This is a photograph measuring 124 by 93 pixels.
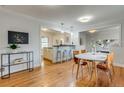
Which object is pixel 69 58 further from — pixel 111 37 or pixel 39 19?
pixel 111 37

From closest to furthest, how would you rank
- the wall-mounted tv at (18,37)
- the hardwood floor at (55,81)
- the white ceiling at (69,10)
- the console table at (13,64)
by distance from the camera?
1. the hardwood floor at (55,81)
2. the white ceiling at (69,10)
3. the console table at (13,64)
4. the wall-mounted tv at (18,37)

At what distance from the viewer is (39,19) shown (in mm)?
4883

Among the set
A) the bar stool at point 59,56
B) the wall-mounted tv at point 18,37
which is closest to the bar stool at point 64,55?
the bar stool at point 59,56


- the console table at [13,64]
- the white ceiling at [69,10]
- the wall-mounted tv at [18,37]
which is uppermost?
the white ceiling at [69,10]

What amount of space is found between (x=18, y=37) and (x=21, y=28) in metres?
0.42

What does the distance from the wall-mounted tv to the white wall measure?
13cm

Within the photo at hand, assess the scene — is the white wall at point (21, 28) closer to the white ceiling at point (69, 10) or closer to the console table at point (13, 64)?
the console table at point (13, 64)

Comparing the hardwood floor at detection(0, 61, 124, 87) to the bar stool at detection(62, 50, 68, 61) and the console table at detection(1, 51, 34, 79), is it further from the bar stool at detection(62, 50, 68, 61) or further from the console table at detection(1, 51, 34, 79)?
the bar stool at detection(62, 50, 68, 61)

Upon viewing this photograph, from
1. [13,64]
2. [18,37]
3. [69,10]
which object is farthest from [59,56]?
[69,10]

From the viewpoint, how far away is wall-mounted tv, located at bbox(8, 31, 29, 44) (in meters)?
3.83

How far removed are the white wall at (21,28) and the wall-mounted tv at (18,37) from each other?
0.13m

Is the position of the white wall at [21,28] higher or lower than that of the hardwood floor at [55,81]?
higher

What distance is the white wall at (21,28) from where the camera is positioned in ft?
12.0

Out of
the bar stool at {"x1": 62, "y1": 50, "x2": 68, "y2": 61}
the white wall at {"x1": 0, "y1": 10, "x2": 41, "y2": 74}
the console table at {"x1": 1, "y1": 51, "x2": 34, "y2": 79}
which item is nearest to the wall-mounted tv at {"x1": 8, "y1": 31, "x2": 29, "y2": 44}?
the white wall at {"x1": 0, "y1": 10, "x2": 41, "y2": 74}
